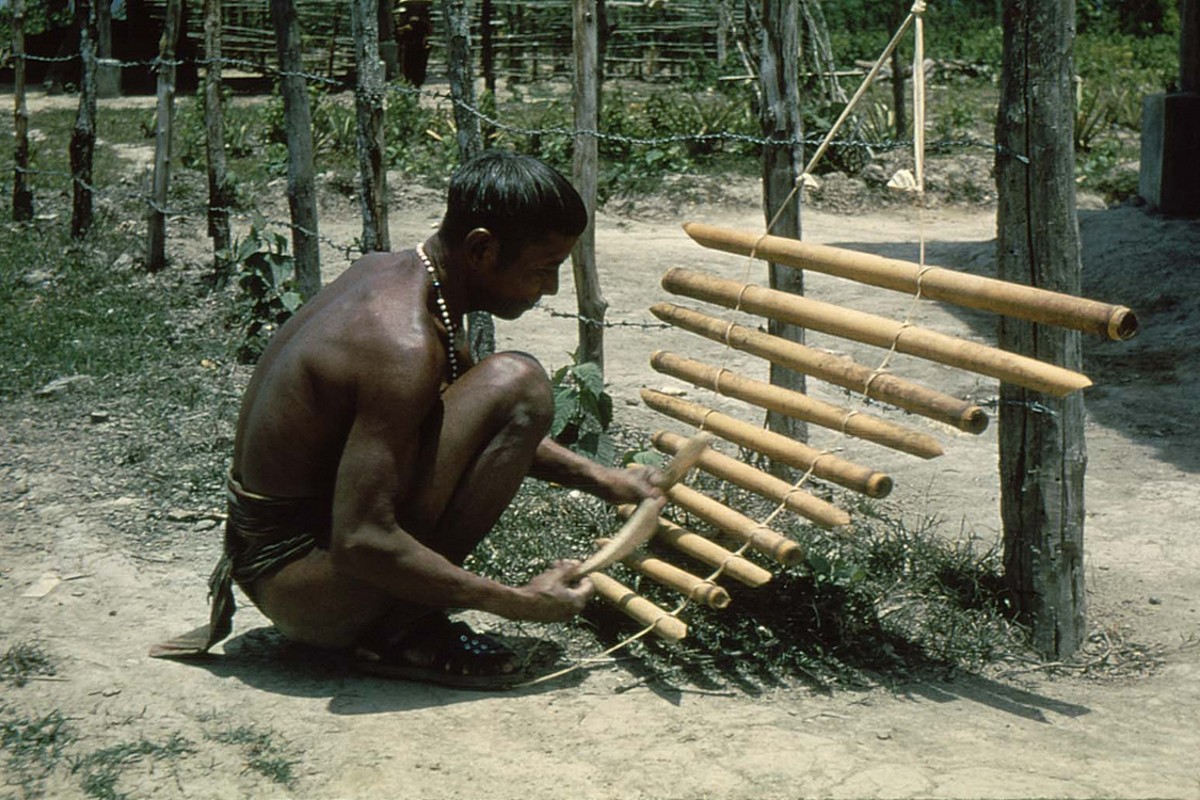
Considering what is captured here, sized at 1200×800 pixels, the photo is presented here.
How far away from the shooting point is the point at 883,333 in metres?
3.45

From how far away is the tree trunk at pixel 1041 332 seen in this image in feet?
12.0

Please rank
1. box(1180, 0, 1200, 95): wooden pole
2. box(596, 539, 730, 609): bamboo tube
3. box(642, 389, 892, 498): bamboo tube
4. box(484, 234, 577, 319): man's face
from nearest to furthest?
box(484, 234, 577, 319): man's face
box(642, 389, 892, 498): bamboo tube
box(596, 539, 730, 609): bamboo tube
box(1180, 0, 1200, 95): wooden pole

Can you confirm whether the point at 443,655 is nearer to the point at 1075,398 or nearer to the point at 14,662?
the point at 14,662

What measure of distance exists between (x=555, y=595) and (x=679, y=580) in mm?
500

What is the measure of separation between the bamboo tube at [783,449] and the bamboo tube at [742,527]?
190 millimetres

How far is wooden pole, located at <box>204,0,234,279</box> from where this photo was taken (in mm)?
7605

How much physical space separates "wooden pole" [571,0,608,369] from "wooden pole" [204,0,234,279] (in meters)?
2.98

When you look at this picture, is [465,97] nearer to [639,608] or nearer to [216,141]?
[639,608]

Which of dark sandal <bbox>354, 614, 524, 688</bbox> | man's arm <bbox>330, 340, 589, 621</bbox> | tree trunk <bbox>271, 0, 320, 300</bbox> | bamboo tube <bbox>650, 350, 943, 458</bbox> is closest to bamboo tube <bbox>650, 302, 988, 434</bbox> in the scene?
bamboo tube <bbox>650, 350, 943, 458</bbox>

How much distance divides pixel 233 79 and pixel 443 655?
15557 mm

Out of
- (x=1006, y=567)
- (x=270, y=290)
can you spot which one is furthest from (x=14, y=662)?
(x=270, y=290)

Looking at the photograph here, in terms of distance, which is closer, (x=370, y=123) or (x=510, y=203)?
(x=510, y=203)

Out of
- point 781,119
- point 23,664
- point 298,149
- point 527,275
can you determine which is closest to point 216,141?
point 298,149

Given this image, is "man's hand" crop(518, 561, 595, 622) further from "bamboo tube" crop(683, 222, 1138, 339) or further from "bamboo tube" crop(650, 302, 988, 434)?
"bamboo tube" crop(683, 222, 1138, 339)
